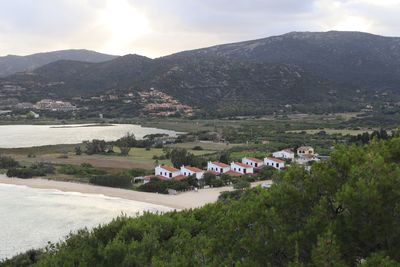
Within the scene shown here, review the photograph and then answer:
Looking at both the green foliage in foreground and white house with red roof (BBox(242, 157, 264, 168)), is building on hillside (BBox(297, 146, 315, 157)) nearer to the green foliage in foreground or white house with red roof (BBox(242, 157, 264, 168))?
white house with red roof (BBox(242, 157, 264, 168))

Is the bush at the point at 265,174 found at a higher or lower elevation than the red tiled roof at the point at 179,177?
lower

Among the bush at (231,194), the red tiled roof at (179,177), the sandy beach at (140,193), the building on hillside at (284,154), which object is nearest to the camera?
the bush at (231,194)

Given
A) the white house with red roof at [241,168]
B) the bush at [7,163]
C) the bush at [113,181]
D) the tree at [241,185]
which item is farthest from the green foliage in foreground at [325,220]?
the bush at [7,163]

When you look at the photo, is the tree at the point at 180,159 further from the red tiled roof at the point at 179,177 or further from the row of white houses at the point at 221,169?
the red tiled roof at the point at 179,177

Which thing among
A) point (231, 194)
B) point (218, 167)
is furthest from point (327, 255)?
point (218, 167)

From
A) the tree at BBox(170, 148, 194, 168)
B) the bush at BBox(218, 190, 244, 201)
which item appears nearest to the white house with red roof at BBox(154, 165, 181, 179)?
the tree at BBox(170, 148, 194, 168)

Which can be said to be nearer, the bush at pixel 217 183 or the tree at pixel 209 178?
the bush at pixel 217 183
